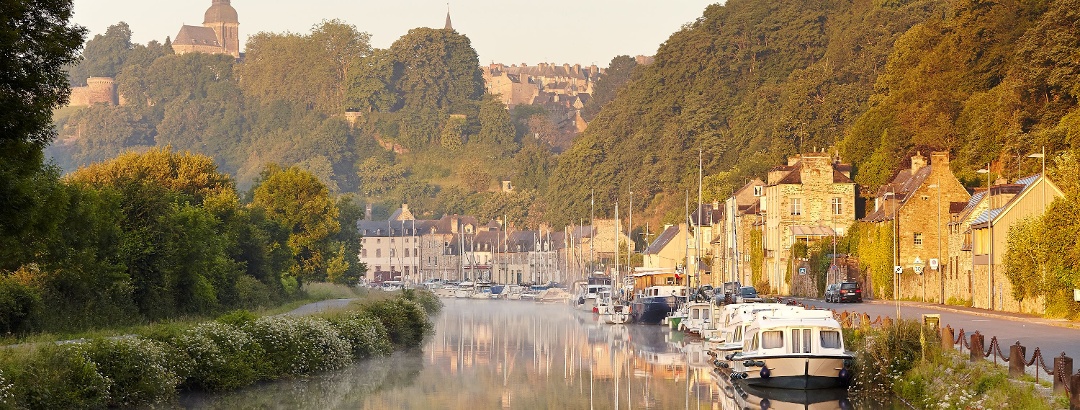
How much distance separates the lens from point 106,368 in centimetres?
3188

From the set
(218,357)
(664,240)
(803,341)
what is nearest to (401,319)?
(218,357)

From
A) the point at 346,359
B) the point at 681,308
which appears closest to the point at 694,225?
the point at 681,308

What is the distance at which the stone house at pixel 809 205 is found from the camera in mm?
90375

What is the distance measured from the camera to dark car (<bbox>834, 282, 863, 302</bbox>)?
71188 millimetres

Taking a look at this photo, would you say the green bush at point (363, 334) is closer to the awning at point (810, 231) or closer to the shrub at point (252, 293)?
the shrub at point (252, 293)

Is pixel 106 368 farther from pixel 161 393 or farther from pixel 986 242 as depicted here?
pixel 986 242

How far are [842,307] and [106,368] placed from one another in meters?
40.5

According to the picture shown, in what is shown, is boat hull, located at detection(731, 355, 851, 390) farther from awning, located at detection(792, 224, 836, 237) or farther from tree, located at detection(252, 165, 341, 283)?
tree, located at detection(252, 165, 341, 283)

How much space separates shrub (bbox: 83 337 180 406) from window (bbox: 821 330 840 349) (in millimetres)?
16918

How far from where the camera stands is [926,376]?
1316 inches

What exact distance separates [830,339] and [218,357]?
16.2 metres

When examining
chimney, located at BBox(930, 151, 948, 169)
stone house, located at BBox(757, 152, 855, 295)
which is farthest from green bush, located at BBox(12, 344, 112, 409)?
stone house, located at BBox(757, 152, 855, 295)

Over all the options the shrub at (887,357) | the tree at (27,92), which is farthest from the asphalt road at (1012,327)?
the tree at (27,92)

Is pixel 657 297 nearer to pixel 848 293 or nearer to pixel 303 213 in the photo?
pixel 848 293
